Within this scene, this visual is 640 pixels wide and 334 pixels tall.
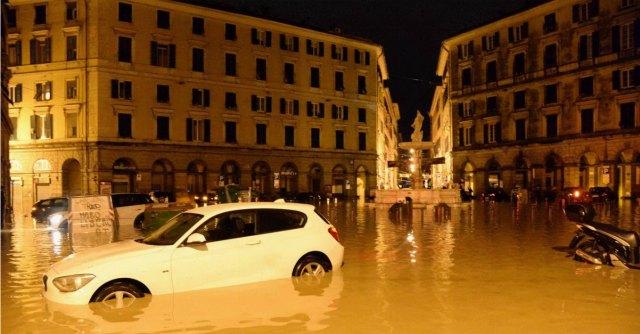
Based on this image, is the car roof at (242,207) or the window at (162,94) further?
the window at (162,94)

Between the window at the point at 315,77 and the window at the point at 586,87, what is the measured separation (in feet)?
78.2

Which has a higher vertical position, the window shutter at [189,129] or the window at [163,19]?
the window at [163,19]

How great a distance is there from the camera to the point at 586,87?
172ft

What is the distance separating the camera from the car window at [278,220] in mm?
10523

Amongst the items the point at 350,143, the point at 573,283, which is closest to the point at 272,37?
the point at 350,143

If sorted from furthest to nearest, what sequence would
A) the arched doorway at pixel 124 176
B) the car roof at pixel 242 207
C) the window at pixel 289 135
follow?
the window at pixel 289 135 < the arched doorway at pixel 124 176 < the car roof at pixel 242 207

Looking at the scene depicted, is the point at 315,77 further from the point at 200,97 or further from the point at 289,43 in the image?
the point at 200,97

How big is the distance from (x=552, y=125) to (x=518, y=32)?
9987 mm

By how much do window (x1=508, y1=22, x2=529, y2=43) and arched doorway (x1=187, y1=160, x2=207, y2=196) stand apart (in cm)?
3191

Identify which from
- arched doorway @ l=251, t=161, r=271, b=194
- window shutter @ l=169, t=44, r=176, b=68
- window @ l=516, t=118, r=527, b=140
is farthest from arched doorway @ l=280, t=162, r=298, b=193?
window @ l=516, t=118, r=527, b=140

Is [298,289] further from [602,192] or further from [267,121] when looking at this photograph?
[267,121]

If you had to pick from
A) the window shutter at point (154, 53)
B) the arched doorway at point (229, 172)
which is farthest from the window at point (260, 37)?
the arched doorway at point (229, 172)

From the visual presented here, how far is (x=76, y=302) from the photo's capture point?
8.56m

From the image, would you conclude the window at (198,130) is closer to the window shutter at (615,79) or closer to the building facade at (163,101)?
the building facade at (163,101)
